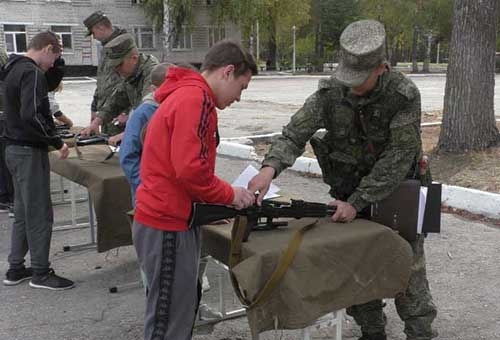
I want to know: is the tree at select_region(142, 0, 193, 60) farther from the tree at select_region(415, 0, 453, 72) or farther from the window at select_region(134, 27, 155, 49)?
the tree at select_region(415, 0, 453, 72)

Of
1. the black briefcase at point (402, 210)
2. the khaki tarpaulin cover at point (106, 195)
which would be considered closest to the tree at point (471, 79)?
the khaki tarpaulin cover at point (106, 195)

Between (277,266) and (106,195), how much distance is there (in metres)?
2.10

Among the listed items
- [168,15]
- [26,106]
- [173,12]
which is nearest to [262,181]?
[26,106]

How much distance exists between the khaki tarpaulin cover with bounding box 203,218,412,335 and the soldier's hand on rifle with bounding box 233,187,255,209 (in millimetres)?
155

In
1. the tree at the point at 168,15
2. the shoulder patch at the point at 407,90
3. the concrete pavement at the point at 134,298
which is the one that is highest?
the tree at the point at 168,15

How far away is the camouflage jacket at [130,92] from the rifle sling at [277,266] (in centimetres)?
188

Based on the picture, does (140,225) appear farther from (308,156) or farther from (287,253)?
(308,156)

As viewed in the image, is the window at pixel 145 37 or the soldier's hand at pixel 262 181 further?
the window at pixel 145 37

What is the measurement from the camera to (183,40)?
4300 centimetres

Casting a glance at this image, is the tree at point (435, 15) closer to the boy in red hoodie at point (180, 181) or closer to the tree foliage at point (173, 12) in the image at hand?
the tree foliage at point (173, 12)

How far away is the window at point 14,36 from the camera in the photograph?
3684 centimetres

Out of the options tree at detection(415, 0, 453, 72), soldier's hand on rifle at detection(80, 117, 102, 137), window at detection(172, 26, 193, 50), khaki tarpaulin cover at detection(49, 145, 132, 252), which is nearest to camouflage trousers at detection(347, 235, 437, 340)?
khaki tarpaulin cover at detection(49, 145, 132, 252)

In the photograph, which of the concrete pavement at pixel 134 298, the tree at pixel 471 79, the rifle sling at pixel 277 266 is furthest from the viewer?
the tree at pixel 471 79

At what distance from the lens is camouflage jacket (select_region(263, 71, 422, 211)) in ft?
8.91
